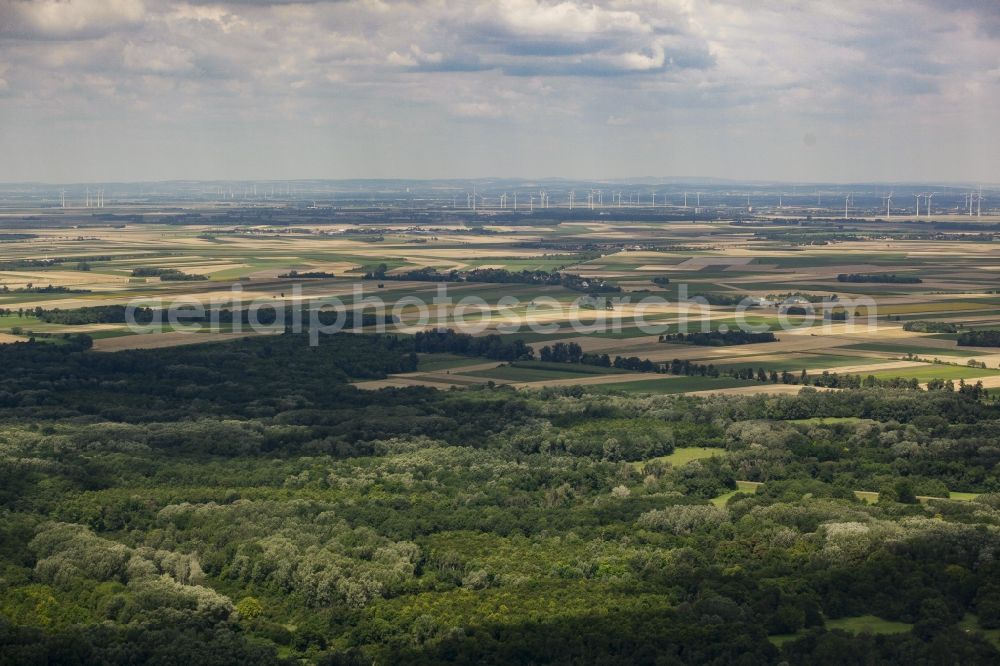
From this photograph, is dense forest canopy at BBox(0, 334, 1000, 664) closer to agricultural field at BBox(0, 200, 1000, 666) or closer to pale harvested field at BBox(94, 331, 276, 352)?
agricultural field at BBox(0, 200, 1000, 666)

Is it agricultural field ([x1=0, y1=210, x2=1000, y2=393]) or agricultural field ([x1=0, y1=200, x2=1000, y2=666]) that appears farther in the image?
agricultural field ([x1=0, y1=210, x2=1000, y2=393])

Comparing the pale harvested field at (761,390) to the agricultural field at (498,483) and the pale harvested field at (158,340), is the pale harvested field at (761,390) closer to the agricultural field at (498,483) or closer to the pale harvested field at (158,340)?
the agricultural field at (498,483)

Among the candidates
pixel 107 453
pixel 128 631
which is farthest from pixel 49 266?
pixel 128 631

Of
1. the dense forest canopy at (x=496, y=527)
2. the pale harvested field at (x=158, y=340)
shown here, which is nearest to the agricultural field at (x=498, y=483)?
the dense forest canopy at (x=496, y=527)

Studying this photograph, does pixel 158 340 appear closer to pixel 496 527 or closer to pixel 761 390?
pixel 761 390

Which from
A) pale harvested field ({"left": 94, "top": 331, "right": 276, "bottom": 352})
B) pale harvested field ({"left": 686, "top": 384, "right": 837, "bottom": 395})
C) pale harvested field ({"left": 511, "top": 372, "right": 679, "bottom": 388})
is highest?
pale harvested field ({"left": 686, "top": 384, "right": 837, "bottom": 395})

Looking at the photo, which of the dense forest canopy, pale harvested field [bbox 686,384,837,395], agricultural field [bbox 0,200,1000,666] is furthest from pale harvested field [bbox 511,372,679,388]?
pale harvested field [bbox 686,384,837,395]

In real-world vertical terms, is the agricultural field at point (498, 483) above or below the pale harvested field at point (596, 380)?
above

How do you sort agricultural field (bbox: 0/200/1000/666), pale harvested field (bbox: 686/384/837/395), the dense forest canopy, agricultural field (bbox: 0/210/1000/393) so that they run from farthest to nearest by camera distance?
agricultural field (bbox: 0/210/1000/393) → pale harvested field (bbox: 686/384/837/395) → agricultural field (bbox: 0/200/1000/666) → the dense forest canopy
